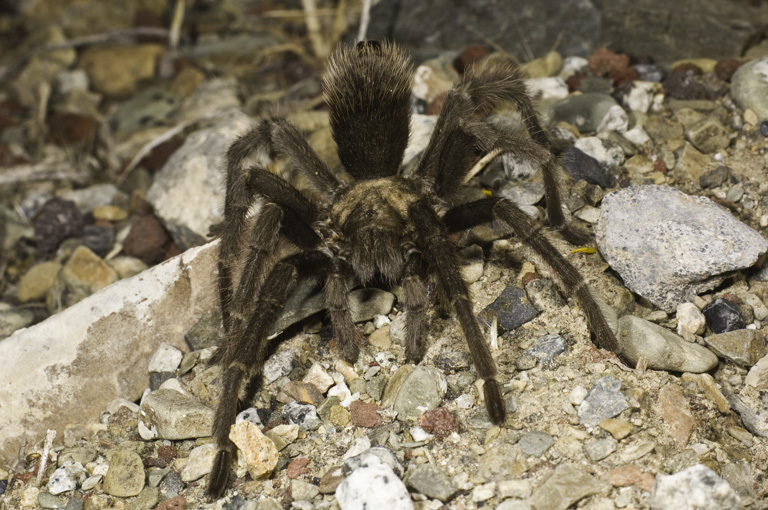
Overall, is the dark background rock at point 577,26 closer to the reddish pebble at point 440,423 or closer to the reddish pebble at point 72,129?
the reddish pebble at point 72,129

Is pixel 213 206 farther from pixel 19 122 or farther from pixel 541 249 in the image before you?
pixel 19 122

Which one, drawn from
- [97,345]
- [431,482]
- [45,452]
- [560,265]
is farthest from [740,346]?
[45,452]

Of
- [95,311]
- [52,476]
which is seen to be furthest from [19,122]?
[52,476]

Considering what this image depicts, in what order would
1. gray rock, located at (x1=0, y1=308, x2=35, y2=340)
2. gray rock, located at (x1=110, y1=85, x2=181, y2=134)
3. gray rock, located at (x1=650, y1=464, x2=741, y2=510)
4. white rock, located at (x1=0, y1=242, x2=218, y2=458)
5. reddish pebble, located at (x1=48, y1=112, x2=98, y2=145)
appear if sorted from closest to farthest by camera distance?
gray rock, located at (x1=650, y1=464, x2=741, y2=510) → white rock, located at (x1=0, y1=242, x2=218, y2=458) → gray rock, located at (x1=0, y1=308, x2=35, y2=340) → reddish pebble, located at (x1=48, y1=112, x2=98, y2=145) → gray rock, located at (x1=110, y1=85, x2=181, y2=134)

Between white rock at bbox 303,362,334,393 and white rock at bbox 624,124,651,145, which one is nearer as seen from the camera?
white rock at bbox 303,362,334,393

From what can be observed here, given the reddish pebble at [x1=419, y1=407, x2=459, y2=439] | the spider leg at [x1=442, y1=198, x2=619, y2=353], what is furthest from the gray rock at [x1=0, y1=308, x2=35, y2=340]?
the spider leg at [x1=442, y1=198, x2=619, y2=353]

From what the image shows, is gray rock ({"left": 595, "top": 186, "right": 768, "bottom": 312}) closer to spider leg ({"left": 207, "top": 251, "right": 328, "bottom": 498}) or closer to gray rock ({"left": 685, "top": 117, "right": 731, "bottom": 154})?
gray rock ({"left": 685, "top": 117, "right": 731, "bottom": 154})
